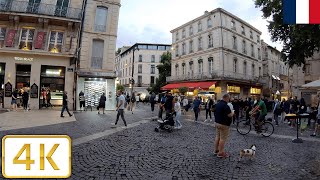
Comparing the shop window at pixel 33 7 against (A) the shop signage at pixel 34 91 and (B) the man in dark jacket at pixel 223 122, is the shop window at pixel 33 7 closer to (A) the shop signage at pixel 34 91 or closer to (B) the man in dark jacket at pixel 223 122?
(A) the shop signage at pixel 34 91

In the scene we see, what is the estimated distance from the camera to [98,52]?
21.7m

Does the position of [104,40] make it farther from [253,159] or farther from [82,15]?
[253,159]

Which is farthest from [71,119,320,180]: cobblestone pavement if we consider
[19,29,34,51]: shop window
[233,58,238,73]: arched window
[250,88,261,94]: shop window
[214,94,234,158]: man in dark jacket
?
[250,88,261,94]: shop window

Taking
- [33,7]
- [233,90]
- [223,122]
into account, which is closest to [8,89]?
[33,7]

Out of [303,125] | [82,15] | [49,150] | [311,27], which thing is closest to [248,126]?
[303,125]

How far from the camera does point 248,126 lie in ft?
39.2

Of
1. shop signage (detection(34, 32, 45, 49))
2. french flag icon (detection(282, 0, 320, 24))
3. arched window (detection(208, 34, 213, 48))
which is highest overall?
arched window (detection(208, 34, 213, 48))

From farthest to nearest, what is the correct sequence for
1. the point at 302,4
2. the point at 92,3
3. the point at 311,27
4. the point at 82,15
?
1. the point at 92,3
2. the point at 82,15
3. the point at 311,27
4. the point at 302,4

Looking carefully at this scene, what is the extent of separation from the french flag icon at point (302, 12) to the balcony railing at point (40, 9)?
18.2 metres

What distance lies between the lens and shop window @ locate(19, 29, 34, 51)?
62.9 feet

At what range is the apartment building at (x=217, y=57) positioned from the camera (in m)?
33.7

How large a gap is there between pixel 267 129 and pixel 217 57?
2452 cm

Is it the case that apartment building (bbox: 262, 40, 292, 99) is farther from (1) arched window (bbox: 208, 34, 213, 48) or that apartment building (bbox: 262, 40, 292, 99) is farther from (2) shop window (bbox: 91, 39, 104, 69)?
(2) shop window (bbox: 91, 39, 104, 69)

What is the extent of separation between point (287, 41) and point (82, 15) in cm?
1632
